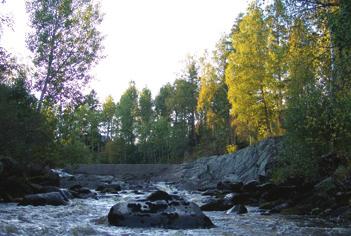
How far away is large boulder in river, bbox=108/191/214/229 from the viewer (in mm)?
11352

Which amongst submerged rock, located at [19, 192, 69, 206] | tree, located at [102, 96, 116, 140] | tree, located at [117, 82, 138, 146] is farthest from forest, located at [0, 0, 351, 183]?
tree, located at [102, 96, 116, 140]

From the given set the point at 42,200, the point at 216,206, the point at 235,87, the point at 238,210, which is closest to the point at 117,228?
the point at 238,210

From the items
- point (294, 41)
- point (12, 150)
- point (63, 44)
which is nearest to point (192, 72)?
point (63, 44)

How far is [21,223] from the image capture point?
1062 centimetres

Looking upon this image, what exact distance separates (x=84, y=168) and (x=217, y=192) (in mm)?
27636

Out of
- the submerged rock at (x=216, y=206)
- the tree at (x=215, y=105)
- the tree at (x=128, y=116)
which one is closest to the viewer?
the submerged rock at (x=216, y=206)

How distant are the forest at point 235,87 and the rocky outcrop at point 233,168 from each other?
71.6 inches

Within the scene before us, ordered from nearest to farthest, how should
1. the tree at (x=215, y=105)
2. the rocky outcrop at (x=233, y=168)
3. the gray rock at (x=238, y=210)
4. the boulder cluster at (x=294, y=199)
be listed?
the boulder cluster at (x=294, y=199)
the gray rock at (x=238, y=210)
the rocky outcrop at (x=233, y=168)
the tree at (x=215, y=105)

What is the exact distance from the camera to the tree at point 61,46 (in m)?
29.1

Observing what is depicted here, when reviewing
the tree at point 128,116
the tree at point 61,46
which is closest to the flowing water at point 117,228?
the tree at point 61,46

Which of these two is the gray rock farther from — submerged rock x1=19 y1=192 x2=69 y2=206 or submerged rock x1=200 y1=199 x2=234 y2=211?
submerged rock x1=19 y1=192 x2=69 y2=206

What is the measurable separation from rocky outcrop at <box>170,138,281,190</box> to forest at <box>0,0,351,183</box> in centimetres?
182

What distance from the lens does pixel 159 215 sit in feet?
38.0

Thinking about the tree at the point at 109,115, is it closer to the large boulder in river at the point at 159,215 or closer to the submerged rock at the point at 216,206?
the submerged rock at the point at 216,206
